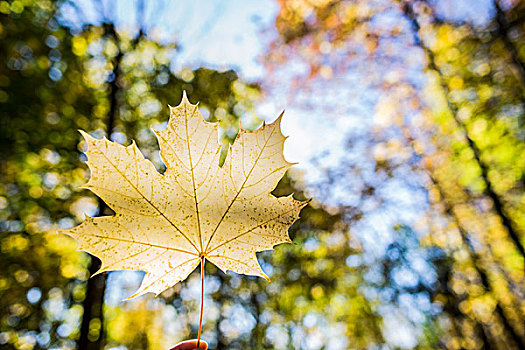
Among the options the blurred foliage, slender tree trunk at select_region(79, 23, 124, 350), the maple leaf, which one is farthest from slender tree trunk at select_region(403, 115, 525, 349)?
the maple leaf

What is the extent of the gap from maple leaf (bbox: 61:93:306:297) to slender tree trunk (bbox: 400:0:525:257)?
5068 millimetres

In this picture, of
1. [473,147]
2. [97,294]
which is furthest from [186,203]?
[473,147]

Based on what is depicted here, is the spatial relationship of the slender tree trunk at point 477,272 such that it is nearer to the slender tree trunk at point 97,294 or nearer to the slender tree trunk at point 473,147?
the slender tree trunk at point 473,147

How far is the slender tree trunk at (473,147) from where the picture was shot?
14.1ft

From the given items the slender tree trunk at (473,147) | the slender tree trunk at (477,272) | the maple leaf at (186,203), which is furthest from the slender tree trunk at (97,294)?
the slender tree trunk at (477,272)

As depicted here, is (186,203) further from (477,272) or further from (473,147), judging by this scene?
(477,272)

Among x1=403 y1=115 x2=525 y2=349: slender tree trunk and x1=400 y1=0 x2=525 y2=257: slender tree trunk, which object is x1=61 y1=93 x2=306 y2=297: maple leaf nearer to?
x1=400 y1=0 x2=525 y2=257: slender tree trunk

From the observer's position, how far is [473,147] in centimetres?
480

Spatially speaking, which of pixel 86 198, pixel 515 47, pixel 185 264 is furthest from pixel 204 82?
pixel 515 47

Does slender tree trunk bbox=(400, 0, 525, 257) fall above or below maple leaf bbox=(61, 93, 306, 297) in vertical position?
above

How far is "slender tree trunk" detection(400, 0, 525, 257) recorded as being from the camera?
4.31 m

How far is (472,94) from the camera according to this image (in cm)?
523

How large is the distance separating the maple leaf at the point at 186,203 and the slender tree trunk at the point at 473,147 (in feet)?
16.6

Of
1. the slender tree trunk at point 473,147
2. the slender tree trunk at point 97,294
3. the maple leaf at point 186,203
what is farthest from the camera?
the slender tree trunk at point 473,147
